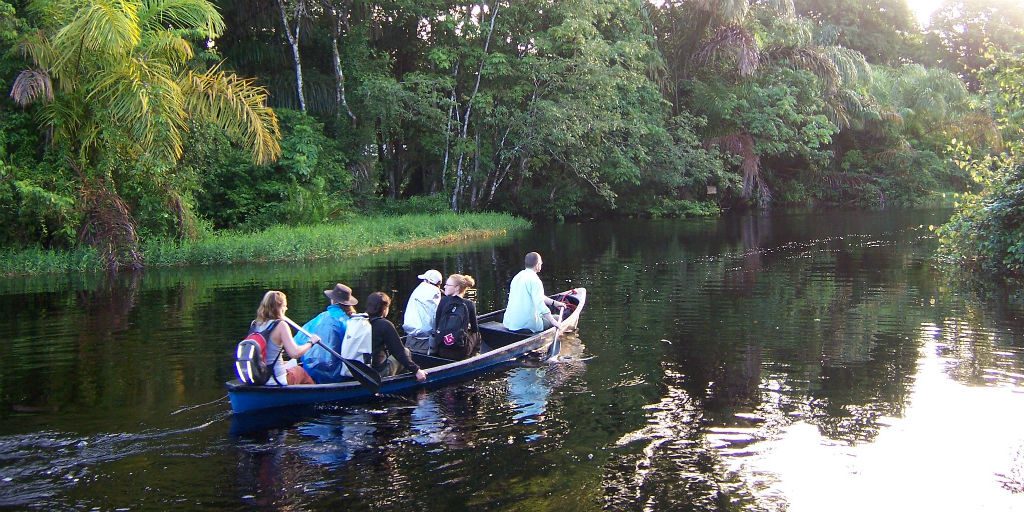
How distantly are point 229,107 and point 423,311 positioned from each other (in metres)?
11.9

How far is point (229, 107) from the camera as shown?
21.0m

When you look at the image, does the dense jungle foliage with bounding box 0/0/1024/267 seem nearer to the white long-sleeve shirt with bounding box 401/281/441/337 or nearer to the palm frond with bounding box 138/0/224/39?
the palm frond with bounding box 138/0/224/39

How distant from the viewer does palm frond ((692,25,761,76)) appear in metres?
37.5

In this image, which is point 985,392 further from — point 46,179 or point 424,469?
point 46,179

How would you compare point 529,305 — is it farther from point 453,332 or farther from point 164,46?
point 164,46

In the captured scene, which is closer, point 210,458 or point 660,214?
point 210,458

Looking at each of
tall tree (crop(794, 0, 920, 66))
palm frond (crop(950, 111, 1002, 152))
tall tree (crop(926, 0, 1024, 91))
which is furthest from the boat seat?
tall tree (crop(926, 0, 1024, 91))

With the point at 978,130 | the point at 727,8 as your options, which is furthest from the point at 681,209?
the point at 978,130

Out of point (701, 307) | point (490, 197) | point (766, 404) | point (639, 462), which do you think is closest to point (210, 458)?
point (639, 462)

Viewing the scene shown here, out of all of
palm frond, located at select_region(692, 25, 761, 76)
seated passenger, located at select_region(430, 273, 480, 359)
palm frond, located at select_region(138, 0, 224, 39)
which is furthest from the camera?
palm frond, located at select_region(692, 25, 761, 76)

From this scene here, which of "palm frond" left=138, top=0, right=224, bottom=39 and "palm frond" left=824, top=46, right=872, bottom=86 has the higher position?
"palm frond" left=824, top=46, right=872, bottom=86

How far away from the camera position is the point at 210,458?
752cm

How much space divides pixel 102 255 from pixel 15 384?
11.1 meters

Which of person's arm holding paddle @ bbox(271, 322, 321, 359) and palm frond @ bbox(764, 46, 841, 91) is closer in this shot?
person's arm holding paddle @ bbox(271, 322, 321, 359)
